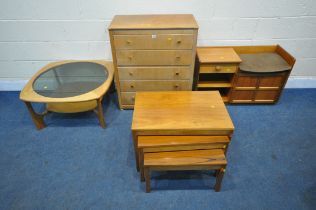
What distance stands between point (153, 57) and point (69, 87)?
97 cm

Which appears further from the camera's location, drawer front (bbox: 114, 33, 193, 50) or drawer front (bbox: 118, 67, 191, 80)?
drawer front (bbox: 118, 67, 191, 80)

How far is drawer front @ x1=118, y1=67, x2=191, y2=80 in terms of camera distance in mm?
A: 2102

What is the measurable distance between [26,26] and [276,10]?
2914 mm

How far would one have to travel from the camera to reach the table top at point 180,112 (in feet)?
4.75

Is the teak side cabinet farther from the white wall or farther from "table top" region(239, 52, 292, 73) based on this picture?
the white wall

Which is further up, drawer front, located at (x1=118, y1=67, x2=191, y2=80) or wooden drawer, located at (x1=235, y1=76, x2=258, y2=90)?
drawer front, located at (x1=118, y1=67, x2=191, y2=80)

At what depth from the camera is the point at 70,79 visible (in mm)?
2295

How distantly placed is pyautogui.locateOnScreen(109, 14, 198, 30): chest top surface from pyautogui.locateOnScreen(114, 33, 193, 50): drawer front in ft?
0.27

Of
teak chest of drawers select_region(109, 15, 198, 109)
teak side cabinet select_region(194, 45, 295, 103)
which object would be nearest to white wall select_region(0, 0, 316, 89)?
teak side cabinet select_region(194, 45, 295, 103)

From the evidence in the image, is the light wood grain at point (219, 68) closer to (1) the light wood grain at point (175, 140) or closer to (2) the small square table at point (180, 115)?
(2) the small square table at point (180, 115)

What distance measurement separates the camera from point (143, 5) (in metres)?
2.21

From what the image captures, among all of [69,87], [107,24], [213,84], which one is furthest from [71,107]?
[213,84]

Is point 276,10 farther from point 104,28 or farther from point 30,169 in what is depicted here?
point 30,169

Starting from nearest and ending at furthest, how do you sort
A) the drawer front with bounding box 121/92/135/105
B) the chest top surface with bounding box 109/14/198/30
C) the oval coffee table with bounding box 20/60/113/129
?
1. the chest top surface with bounding box 109/14/198/30
2. the oval coffee table with bounding box 20/60/113/129
3. the drawer front with bounding box 121/92/135/105
